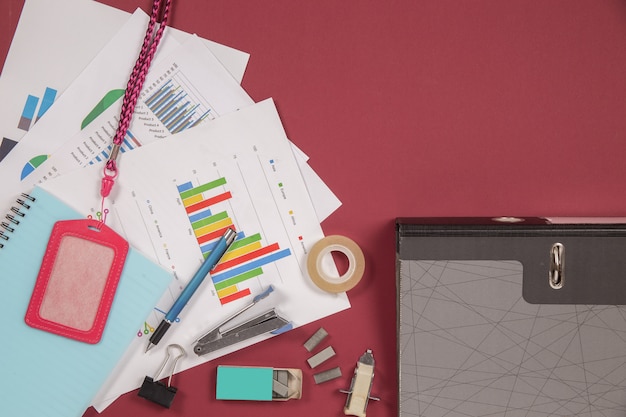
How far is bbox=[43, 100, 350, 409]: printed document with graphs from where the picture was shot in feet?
2.31

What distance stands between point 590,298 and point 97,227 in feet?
2.00

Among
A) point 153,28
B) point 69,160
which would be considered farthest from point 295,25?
point 69,160

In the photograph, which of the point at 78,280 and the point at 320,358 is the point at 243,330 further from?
the point at 78,280

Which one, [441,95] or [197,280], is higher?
[441,95]

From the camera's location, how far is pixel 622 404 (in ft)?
2.19

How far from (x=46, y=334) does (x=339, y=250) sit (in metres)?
0.39

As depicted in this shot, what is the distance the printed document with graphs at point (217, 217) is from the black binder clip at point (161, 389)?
10mm

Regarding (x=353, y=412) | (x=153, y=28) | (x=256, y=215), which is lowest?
(x=353, y=412)

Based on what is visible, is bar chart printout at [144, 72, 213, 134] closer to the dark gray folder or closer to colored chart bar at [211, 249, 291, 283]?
colored chart bar at [211, 249, 291, 283]

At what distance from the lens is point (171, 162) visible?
0.70 metres

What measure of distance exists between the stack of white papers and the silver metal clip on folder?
1 centimetres

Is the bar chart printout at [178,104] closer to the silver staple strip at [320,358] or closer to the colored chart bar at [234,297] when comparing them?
the colored chart bar at [234,297]

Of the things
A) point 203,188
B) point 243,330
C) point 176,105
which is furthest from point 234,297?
point 176,105

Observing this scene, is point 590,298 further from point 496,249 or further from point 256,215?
point 256,215
